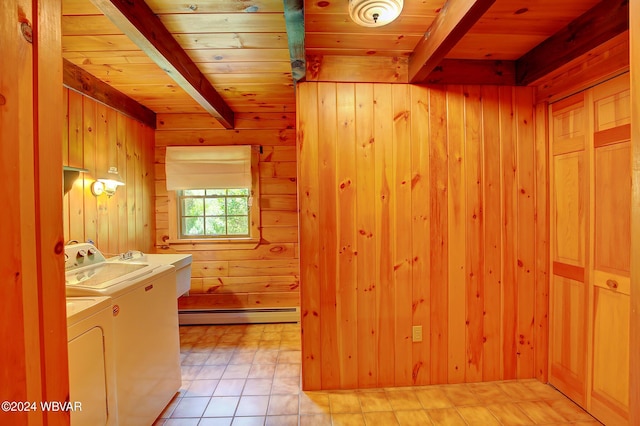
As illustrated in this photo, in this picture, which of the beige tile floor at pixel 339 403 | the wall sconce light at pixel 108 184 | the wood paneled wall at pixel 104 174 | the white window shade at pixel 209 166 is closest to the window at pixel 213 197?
the white window shade at pixel 209 166

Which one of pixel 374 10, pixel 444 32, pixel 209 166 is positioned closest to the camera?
pixel 374 10

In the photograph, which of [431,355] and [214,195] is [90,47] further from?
[431,355]

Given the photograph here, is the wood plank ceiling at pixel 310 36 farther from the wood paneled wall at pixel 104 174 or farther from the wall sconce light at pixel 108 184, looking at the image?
the wall sconce light at pixel 108 184

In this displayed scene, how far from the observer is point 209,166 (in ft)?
10.5

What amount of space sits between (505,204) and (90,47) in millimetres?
3022

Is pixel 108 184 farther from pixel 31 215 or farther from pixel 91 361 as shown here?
pixel 31 215

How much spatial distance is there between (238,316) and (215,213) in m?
1.21

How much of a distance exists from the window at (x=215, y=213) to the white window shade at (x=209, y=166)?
167 mm

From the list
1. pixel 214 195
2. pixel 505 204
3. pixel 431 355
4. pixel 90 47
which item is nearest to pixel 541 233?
pixel 505 204

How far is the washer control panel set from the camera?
183cm

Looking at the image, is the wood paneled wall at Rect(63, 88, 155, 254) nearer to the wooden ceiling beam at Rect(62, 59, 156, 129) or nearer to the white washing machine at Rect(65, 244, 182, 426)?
the wooden ceiling beam at Rect(62, 59, 156, 129)

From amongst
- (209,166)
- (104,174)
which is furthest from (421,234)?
(104,174)

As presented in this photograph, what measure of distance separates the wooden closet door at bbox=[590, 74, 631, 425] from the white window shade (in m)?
2.88

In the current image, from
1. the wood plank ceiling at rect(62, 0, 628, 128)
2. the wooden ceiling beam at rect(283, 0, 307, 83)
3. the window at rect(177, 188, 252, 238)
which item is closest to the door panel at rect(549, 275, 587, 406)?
the wood plank ceiling at rect(62, 0, 628, 128)
